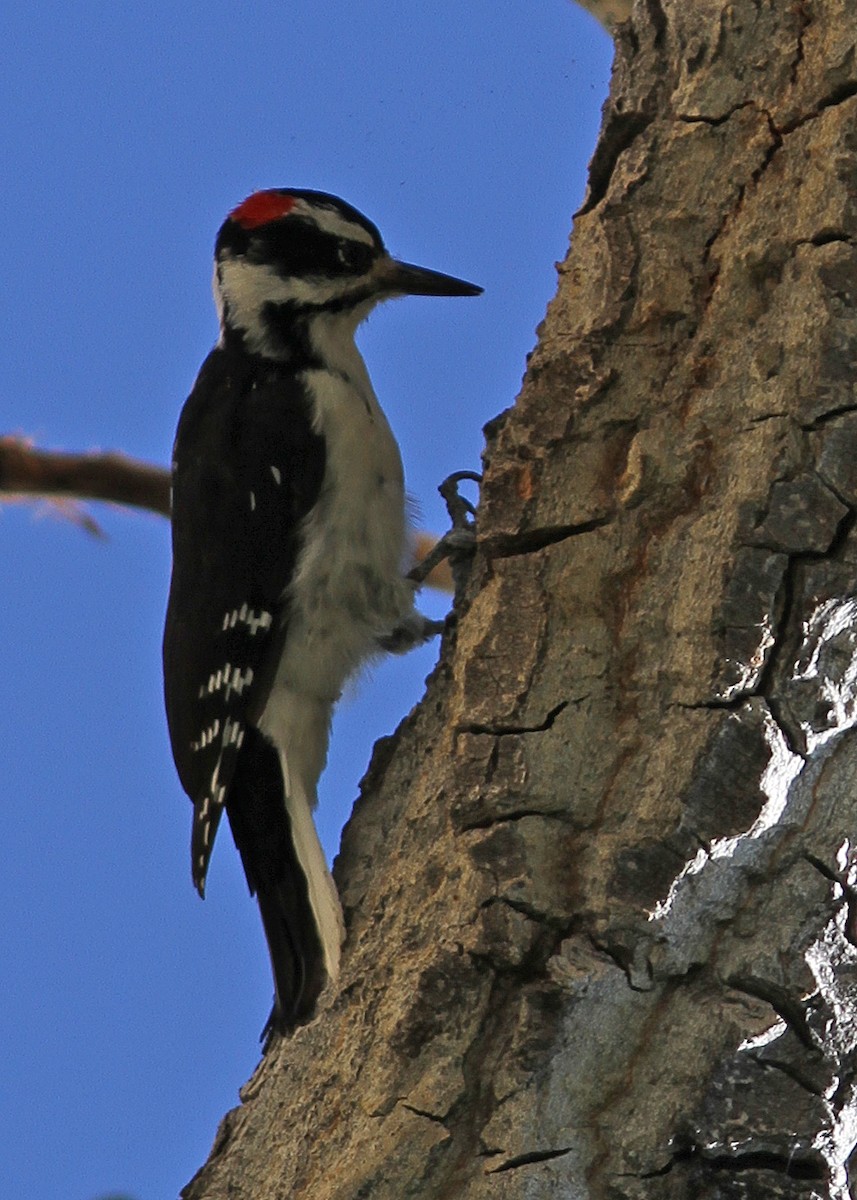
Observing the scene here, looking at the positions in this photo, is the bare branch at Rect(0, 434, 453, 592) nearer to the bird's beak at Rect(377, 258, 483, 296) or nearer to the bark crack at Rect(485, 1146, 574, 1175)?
the bird's beak at Rect(377, 258, 483, 296)

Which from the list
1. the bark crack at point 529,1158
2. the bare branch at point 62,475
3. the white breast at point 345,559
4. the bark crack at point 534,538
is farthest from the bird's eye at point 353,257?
the bark crack at point 529,1158

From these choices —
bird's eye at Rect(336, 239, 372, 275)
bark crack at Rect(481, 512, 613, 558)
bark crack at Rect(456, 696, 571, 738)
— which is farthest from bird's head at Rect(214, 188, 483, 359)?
bark crack at Rect(456, 696, 571, 738)

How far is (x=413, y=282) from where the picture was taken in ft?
10.0

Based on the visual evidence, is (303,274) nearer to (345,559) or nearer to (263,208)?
(263,208)

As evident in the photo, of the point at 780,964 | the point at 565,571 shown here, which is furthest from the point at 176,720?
the point at 780,964

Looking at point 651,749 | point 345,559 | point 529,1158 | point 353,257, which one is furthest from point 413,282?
point 529,1158

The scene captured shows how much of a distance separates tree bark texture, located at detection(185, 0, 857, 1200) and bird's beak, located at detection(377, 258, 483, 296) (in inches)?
43.4

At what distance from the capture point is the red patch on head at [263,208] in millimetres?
3119

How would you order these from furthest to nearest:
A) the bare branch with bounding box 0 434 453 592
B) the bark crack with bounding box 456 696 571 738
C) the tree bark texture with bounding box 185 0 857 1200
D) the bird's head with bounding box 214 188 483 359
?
the bare branch with bounding box 0 434 453 592, the bird's head with bounding box 214 188 483 359, the bark crack with bounding box 456 696 571 738, the tree bark texture with bounding box 185 0 857 1200

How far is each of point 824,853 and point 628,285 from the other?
741 mm

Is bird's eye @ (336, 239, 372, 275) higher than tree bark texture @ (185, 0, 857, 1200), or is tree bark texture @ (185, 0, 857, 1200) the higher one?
bird's eye @ (336, 239, 372, 275)

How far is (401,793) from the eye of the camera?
6.37ft

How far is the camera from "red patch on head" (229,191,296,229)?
3119 mm

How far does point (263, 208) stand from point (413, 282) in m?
0.37
